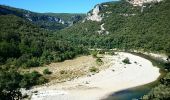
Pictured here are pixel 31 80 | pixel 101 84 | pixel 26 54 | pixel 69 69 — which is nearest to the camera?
pixel 31 80

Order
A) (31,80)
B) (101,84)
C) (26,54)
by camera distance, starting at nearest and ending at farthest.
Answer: (31,80)
(101,84)
(26,54)

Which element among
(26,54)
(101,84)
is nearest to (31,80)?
(101,84)

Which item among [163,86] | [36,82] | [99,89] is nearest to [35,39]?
[36,82]

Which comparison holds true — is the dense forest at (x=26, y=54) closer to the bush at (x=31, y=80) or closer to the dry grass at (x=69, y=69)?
the bush at (x=31, y=80)

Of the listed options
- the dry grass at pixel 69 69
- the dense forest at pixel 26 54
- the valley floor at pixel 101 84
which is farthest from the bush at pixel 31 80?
the valley floor at pixel 101 84

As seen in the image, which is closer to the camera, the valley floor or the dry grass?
the valley floor

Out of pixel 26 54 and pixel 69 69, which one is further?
pixel 26 54

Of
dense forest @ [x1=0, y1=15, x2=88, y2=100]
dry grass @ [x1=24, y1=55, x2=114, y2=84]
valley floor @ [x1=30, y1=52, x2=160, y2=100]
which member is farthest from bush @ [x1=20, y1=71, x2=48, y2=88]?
valley floor @ [x1=30, y1=52, x2=160, y2=100]

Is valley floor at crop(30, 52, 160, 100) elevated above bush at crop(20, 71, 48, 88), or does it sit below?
below

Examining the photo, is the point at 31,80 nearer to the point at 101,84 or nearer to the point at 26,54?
the point at 101,84

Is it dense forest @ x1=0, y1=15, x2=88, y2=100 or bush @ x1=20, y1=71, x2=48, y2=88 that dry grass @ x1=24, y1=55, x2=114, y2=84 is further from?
dense forest @ x1=0, y1=15, x2=88, y2=100
